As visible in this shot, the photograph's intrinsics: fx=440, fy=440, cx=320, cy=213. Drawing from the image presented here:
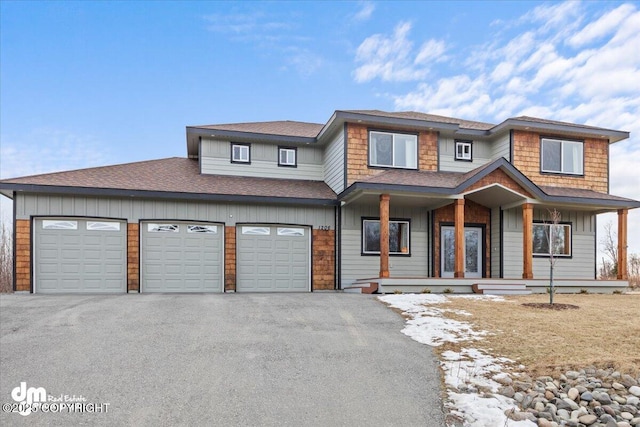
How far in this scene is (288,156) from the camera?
15.8 m

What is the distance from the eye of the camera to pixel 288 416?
14.8 feet

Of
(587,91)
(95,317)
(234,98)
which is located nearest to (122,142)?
(234,98)

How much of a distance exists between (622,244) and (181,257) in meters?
14.0

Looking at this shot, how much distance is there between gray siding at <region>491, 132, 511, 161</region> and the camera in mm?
15258

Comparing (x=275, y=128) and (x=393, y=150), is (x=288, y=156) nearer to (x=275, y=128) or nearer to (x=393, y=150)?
(x=275, y=128)

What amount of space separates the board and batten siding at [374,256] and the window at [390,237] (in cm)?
15

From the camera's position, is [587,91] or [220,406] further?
[587,91]

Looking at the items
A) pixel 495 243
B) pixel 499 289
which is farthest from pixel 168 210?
pixel 495 243

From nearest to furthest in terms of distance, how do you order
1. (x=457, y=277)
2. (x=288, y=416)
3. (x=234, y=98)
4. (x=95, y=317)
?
(x=288, y=416) → (x=95, y=317) → (x=457, y=277) → (x=234, y=98)

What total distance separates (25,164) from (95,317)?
1425 centimetres

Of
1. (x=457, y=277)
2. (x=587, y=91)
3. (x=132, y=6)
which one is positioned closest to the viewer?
(x=457, y=277)

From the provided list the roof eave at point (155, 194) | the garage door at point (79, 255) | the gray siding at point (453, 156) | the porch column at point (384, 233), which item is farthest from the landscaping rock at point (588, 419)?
the garage door at point (79, 255)

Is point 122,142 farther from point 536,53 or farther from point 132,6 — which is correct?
point 536,53

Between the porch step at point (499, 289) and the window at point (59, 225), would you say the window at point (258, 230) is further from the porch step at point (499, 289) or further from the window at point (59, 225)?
the porch step at point (499, 289)
